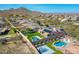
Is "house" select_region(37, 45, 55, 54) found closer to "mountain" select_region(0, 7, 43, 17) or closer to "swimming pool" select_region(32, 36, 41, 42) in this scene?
"swimming pool" select_region(32, 36, 41, 42)

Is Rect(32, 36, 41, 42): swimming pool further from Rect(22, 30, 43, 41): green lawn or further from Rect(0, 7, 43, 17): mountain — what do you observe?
Rect(0, 7, 43, 17): mountain

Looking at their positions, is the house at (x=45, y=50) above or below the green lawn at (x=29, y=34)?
below

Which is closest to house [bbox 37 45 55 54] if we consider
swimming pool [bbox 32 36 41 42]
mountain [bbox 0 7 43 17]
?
swimming pool [bbox 32 36 41 42]

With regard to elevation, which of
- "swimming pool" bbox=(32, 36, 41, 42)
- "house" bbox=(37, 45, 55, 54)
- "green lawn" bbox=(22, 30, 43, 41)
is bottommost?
"house" bbox=(37, 45, 55, 54)

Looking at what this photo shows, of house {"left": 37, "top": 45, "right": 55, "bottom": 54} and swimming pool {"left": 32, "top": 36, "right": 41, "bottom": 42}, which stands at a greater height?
swimming pool {"left": 32, "top": 36, "right": 41, "bottom": 42}

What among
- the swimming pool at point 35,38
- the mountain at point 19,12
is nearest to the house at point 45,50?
the swimming pool at point 35,38

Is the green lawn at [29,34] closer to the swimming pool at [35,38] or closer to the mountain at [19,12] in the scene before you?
the swimming pool at [35,38]

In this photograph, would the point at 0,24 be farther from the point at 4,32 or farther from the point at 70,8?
the point at 70,8

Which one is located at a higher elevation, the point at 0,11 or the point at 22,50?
the point at 0,11

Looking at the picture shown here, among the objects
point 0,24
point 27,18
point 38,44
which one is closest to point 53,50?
point 38,44
